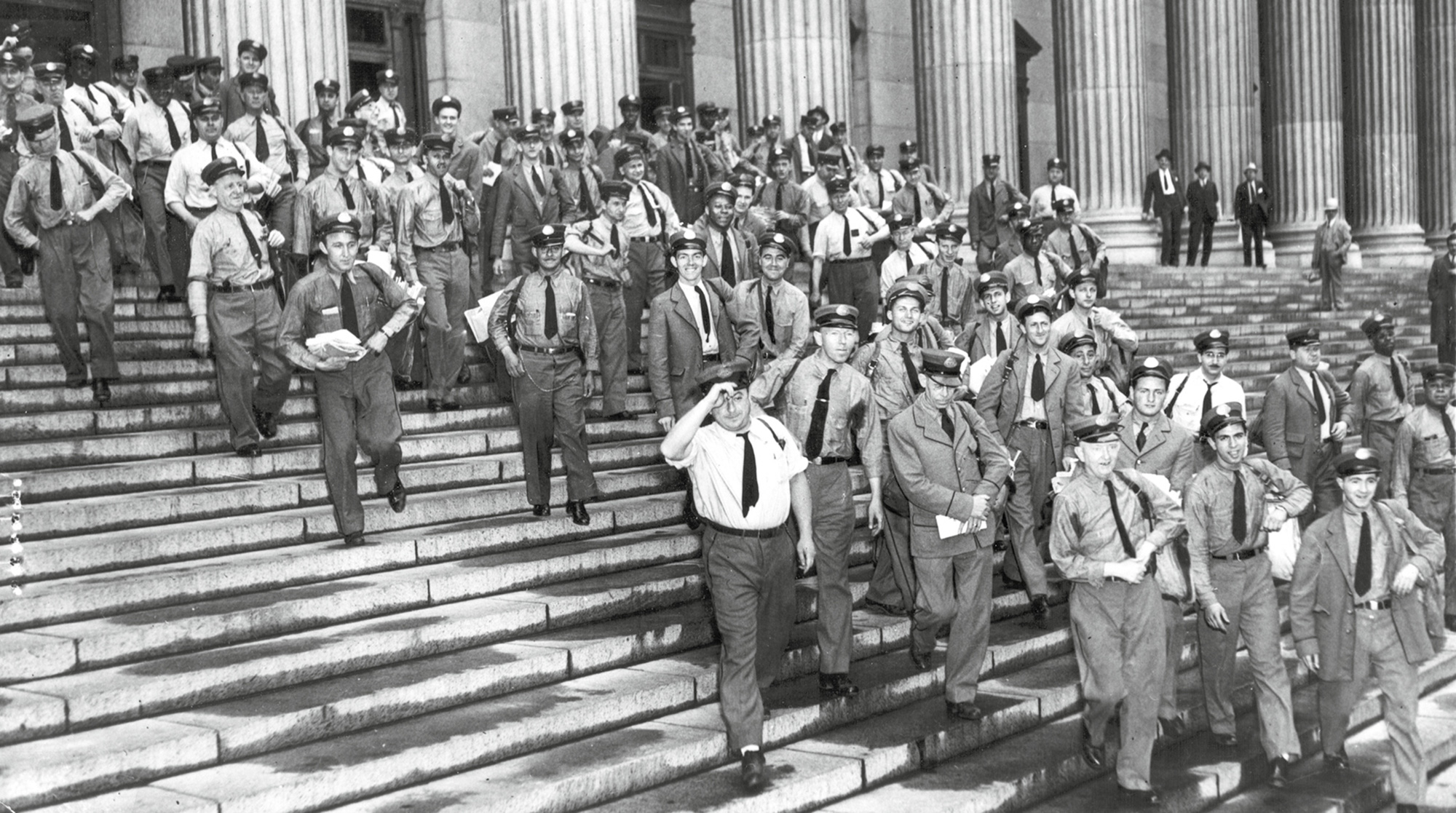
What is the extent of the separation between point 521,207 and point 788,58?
6891 millimetres

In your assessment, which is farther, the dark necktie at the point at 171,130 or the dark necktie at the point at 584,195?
the dark necktie at the point at 584,195

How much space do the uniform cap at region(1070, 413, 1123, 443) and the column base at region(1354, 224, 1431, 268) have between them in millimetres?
22680

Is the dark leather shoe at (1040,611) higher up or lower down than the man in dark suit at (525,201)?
lower down

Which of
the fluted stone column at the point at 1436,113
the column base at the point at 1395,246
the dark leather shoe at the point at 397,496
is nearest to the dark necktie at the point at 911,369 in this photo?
the dark leather shoe at the point at 397,496

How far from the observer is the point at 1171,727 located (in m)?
9.16

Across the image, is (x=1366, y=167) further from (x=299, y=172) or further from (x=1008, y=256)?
(x=299, y=172)

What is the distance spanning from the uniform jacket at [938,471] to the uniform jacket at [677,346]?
9.10 ft

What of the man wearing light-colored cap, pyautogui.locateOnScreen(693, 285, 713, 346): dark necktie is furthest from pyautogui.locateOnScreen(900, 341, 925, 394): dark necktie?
the man wearing light-colored cap

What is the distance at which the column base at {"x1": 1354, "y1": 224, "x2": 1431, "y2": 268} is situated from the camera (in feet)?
94.0

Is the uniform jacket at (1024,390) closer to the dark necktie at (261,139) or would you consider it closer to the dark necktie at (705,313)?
the dark necktie at (705,313)

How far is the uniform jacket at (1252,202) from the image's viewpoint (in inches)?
1001

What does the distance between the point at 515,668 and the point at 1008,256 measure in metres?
9.64

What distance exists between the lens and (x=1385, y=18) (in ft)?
94.7

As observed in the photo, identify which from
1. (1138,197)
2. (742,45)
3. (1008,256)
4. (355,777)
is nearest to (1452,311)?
(1138,197)
